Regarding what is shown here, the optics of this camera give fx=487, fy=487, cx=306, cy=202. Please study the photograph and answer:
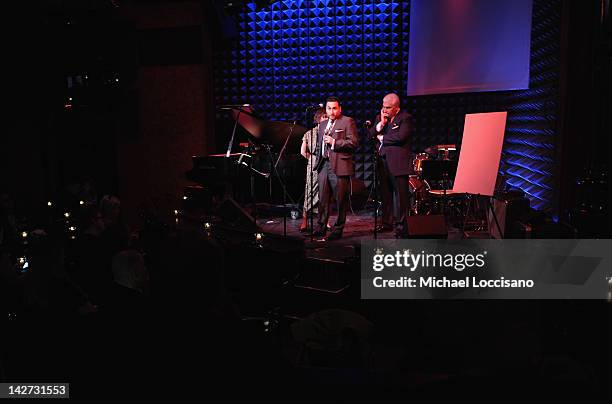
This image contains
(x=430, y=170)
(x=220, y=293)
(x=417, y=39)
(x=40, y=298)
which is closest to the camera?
(x=220, y=293)

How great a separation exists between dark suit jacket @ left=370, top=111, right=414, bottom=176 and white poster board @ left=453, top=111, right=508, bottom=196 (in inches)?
38.0

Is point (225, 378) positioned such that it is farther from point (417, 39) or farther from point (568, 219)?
point (417, 39)

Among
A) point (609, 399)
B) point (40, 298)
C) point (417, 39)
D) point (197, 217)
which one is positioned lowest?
point (40, 298)

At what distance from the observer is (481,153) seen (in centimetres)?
441

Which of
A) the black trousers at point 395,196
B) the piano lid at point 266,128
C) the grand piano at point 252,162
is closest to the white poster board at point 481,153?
the black trousers at point 395,196

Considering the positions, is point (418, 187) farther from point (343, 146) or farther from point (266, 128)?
point (266, 128)

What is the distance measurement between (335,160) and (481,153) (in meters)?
1.65

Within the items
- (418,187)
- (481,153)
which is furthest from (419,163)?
(481,153)

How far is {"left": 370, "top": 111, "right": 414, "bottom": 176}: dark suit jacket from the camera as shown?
5539 mm

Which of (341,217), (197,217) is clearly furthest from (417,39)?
(197,217)

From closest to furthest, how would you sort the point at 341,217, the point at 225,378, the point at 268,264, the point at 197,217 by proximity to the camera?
the point at 225,378 < the point at 197,217 < the point at 268,264 < the point at 341,217

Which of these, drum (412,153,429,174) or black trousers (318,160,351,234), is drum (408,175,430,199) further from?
black trousers (318,160,351,234)

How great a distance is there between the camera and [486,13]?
7160mm

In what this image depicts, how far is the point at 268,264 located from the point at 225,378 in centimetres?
198
